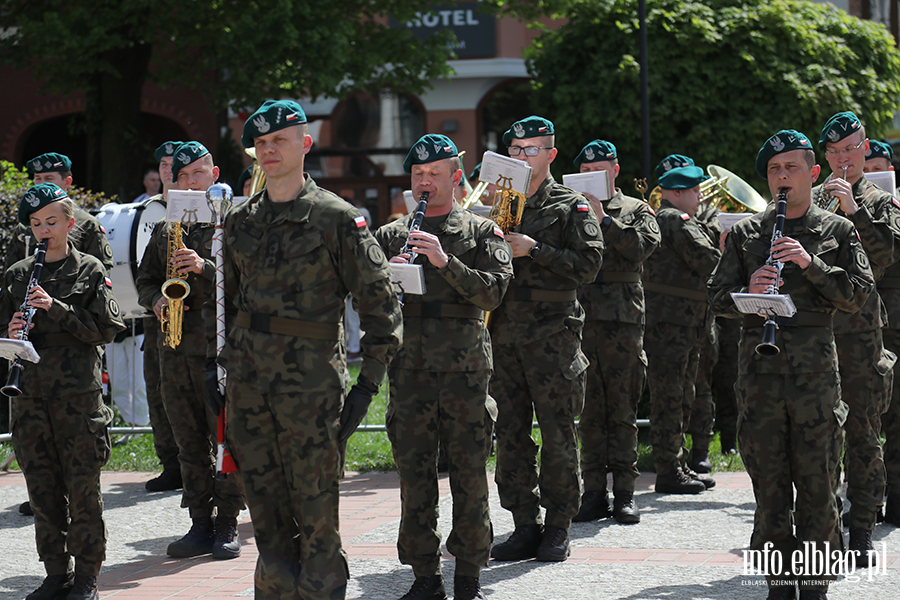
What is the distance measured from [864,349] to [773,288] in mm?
1687

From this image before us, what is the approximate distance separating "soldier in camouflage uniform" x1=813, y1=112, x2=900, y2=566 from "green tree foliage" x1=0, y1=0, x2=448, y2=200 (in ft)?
35.4

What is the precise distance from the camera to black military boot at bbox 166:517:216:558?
6531mm

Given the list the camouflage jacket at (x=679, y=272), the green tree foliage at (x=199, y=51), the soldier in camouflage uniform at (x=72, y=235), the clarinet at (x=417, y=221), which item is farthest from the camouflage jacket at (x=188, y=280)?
the green tree foliage at (x=199, y=51)

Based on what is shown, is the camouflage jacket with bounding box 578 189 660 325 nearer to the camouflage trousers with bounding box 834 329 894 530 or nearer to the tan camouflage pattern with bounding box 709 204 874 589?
the camouflage trousers with bounding box 834 329 894 530

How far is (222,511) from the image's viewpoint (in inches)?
257

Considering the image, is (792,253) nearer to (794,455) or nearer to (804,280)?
(804,280)

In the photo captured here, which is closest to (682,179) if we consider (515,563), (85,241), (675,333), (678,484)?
(675,333)

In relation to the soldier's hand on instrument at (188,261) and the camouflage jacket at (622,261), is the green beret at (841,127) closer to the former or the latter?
the camouflage jacket at (622,261)

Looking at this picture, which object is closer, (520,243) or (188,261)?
(520,243)

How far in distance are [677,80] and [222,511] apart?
10.8 metres

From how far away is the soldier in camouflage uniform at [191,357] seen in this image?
6.74 metres

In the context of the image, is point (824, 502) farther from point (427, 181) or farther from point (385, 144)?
point (385, 144)

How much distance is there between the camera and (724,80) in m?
15.2

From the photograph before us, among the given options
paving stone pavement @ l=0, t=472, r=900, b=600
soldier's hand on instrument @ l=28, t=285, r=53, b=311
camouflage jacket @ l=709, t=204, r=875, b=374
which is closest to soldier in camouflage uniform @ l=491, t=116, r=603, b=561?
paving stone pavement @ l=0, t=472, r=900, b=600
